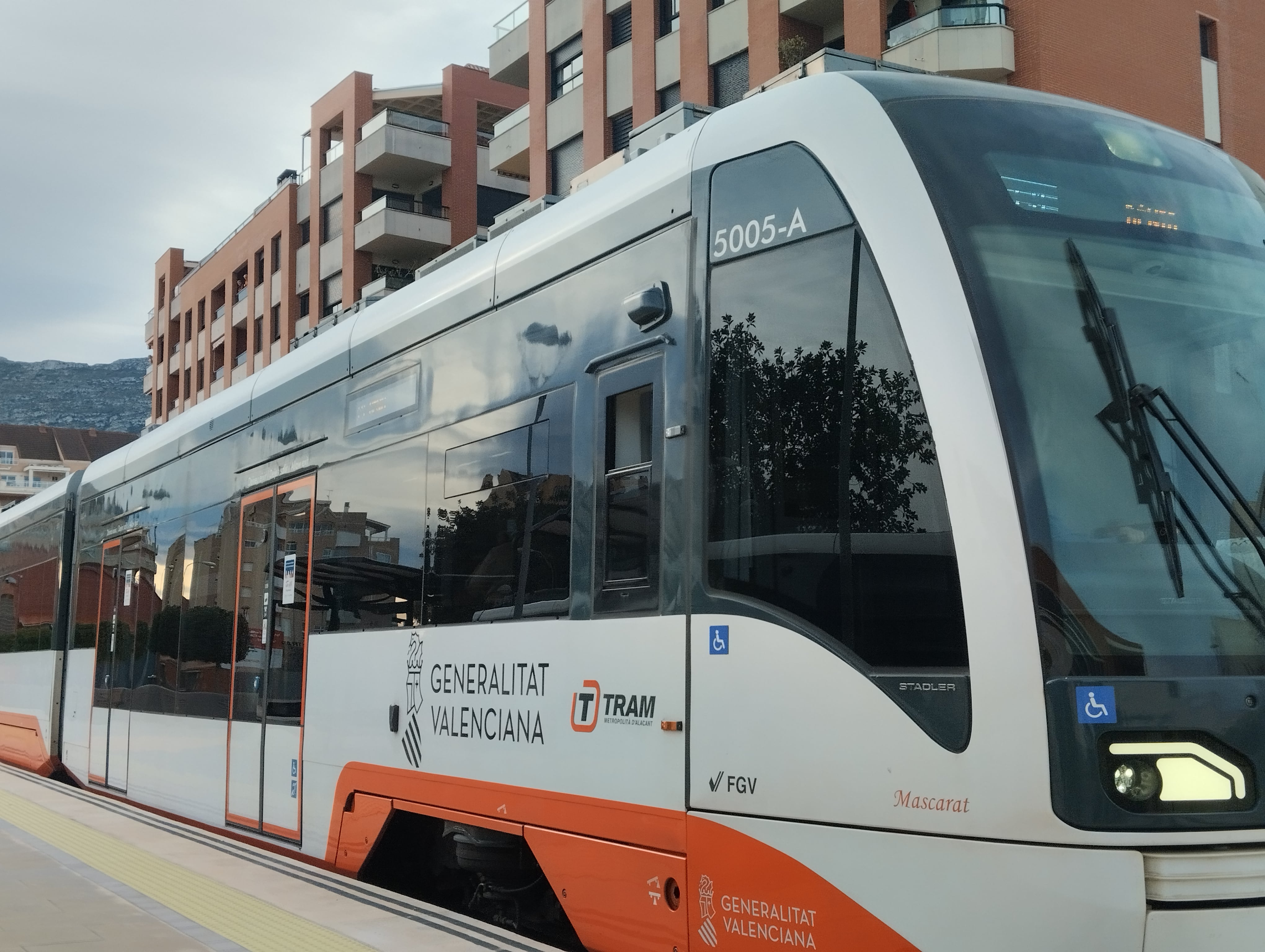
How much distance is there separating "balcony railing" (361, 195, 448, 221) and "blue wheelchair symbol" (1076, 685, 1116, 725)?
3862 cm

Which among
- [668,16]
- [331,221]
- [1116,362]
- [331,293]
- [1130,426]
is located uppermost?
[331,221]

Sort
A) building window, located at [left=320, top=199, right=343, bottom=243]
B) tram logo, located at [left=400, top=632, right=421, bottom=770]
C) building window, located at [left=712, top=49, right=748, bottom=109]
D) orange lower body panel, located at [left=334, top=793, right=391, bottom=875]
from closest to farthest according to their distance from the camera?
tram logo, located at [left=400, top=632, right=421, bottom=770]
orange lower body panel, located at [left=334, top=793, right=391, bottom=875]
building window, located at [left=712, top=49, right=748, bottom=109]
building window, located at [left=320, top=199, right=343, bottom=243]

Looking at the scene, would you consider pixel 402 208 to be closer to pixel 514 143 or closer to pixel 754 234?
pixel 514 143

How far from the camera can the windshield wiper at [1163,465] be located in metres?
4.07

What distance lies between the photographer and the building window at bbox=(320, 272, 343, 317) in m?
43.2

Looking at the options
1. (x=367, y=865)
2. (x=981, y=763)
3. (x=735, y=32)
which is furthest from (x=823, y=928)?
(x=735, y=32)

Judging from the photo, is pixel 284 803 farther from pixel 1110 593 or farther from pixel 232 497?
pixel 1110 593

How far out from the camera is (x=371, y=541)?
7676mm

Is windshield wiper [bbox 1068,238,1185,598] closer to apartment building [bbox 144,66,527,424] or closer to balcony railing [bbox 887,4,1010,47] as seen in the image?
balcony railing [bbox 887,4,1010,47]

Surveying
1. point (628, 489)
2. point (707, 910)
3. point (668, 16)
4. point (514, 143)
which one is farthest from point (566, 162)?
point (707, 910)

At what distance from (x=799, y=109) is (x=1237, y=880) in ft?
9.59

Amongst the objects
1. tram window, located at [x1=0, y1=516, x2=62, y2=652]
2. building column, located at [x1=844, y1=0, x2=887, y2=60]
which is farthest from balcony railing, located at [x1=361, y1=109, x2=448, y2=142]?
tram window, located at [x1=0, y1=516, x2=62, y2=652]

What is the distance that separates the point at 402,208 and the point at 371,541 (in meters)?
34.8

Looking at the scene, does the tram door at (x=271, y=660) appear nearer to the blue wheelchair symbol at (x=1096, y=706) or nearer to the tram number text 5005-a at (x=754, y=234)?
the tram number text 5005-a at (x=754, y=234)
